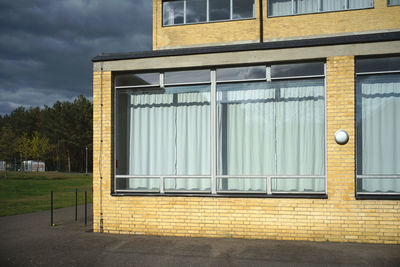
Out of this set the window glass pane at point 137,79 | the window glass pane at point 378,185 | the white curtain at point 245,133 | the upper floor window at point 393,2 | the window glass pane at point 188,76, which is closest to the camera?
the window glass pane at point 378,185

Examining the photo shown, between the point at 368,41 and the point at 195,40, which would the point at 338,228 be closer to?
the point at 368,41

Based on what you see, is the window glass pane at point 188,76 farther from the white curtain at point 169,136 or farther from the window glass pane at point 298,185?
the window glass pane at point 298,185

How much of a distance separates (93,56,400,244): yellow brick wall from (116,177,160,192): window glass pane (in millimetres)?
396

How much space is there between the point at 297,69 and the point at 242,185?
2.93m

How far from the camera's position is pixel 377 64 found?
287 inches

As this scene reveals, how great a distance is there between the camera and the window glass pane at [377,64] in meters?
7.24

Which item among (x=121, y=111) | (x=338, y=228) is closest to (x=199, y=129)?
(x=121, y=111)

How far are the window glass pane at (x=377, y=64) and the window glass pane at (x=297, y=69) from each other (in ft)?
2.67

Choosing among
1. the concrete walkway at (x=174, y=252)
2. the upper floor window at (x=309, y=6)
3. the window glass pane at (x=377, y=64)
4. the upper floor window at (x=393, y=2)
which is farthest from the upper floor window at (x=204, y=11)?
the concrete walkway at (x=174, y=252)

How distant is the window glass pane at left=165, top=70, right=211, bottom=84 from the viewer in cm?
805

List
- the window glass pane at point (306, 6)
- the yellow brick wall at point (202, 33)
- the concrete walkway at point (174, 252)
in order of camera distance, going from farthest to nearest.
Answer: the yellow brick wall at point (202, 33), the window glass pane at point (306, 6), the concrete walkway at point (174, 252)

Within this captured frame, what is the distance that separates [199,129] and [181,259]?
3.21 meters

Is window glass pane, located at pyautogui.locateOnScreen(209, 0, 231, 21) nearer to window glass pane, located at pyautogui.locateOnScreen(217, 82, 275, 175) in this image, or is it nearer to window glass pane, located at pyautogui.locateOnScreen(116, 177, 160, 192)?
window glass pane, located at pyautogui.locateOnScreen(217, 82, 275, 175)

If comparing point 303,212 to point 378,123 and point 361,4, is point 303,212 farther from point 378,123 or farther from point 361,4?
point 361,4
